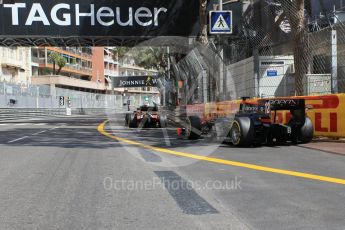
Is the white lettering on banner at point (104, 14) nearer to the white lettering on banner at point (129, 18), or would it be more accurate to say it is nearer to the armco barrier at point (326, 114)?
the white lettering on banner at point (129, 18)

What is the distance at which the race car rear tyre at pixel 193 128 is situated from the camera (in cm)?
1341

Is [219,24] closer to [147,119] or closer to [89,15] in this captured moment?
A: [147,119]

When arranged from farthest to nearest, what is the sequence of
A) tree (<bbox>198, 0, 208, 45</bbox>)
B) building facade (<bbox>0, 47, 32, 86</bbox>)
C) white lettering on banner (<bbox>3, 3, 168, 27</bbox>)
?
building facade (<bbox>0, 47, 32, 86</bbox>) < white lettering on banner (<bbox>3, 3, 168, 27</bbox>) < tree (<bbox>198, 0, 208, 45</bbox>)

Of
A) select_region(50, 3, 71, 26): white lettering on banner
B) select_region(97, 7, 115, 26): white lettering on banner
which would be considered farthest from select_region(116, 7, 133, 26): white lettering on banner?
select_region(50, 3, 71, 26): white lettering on banner

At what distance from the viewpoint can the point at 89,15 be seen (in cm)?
2755

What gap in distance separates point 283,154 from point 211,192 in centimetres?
431

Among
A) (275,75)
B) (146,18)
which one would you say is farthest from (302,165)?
(146,18)

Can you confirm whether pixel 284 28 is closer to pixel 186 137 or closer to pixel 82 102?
pixel 186 137

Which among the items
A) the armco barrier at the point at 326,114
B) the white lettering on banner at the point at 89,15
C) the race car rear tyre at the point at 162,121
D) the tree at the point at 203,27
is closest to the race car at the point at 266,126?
the armco barrier at the point at 326,114

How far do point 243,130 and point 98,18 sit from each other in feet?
61.2

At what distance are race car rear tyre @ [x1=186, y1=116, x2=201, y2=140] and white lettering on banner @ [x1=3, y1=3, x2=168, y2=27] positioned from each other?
15.4m

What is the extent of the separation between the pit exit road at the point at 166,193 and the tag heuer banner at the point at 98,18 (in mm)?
18563

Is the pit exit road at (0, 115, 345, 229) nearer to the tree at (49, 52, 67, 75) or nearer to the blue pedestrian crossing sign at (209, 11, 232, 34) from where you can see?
the blue pedestrian crossing sign at (209, 11, 232, 34)

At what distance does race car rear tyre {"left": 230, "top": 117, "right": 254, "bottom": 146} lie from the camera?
11008 millimetres
